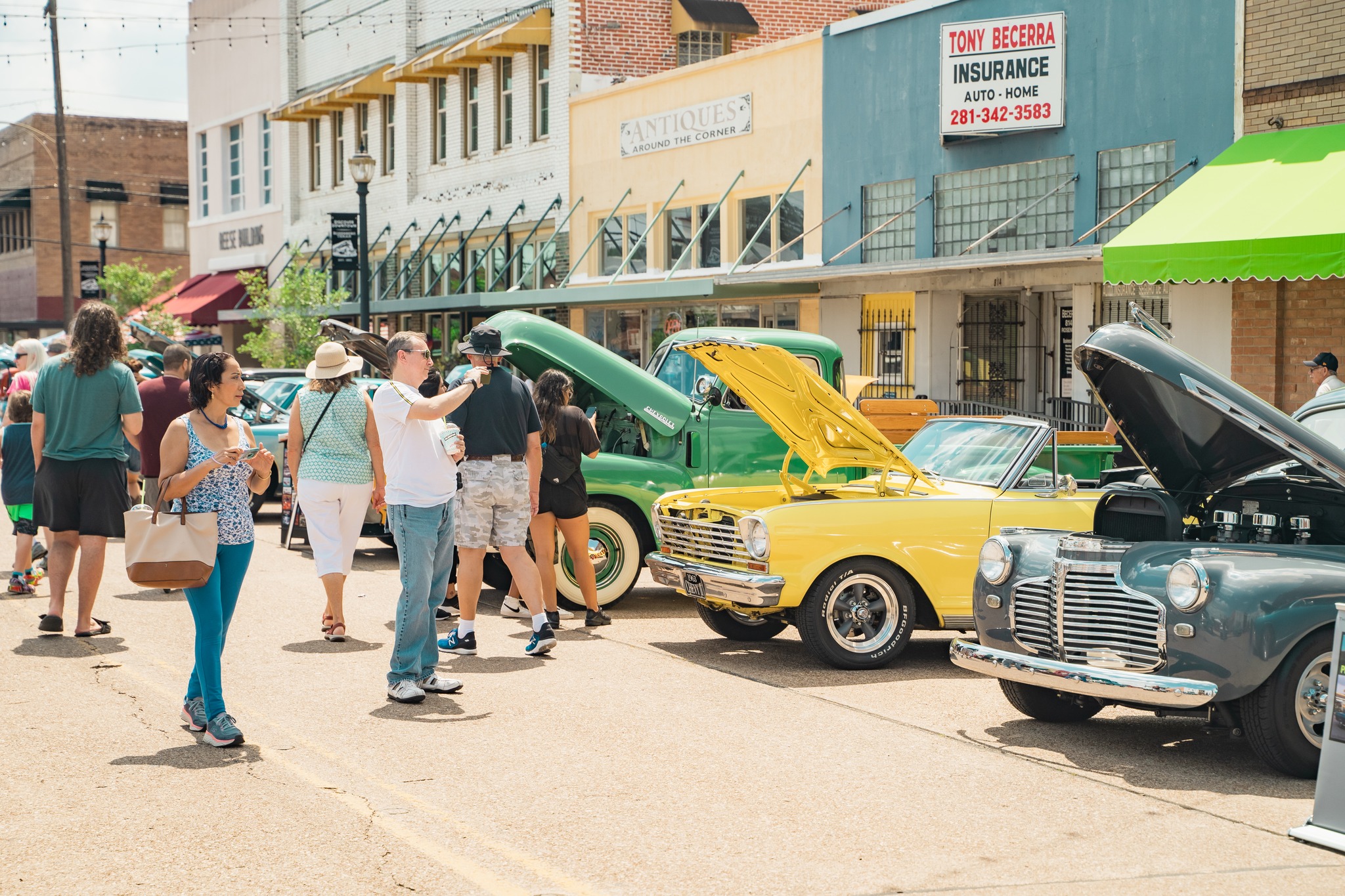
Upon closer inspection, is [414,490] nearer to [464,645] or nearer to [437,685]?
[437,685]

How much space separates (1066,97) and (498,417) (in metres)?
12.1

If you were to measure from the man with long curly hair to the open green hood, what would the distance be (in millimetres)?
3102

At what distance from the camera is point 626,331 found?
91.7 ft

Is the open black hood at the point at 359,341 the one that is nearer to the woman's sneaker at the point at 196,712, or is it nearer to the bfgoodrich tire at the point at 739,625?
the bfgoodrich tire at the point at 739,625

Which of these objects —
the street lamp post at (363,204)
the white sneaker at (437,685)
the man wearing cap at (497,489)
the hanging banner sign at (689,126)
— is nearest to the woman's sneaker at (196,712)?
the white sneaker at (437,685)

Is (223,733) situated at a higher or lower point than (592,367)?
lower

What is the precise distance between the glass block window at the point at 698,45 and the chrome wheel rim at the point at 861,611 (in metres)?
22.5

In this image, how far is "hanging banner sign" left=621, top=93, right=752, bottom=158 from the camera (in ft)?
80.7

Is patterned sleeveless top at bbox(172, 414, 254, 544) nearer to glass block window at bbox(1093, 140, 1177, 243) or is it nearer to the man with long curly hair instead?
the man with long curly hair

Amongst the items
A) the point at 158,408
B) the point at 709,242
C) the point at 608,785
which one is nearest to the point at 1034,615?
the point at 608,785

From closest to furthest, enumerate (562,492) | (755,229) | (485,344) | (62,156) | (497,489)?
(485,344) → (497,489) → (562,492) → (755,229) → (62,156)

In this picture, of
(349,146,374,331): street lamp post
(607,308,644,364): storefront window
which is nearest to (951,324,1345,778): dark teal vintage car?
(349,146,374,331): street lamp post

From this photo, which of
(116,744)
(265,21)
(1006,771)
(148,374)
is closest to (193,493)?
(116,744)

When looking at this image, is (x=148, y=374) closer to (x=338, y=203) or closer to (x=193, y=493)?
(x=193, y=493)
